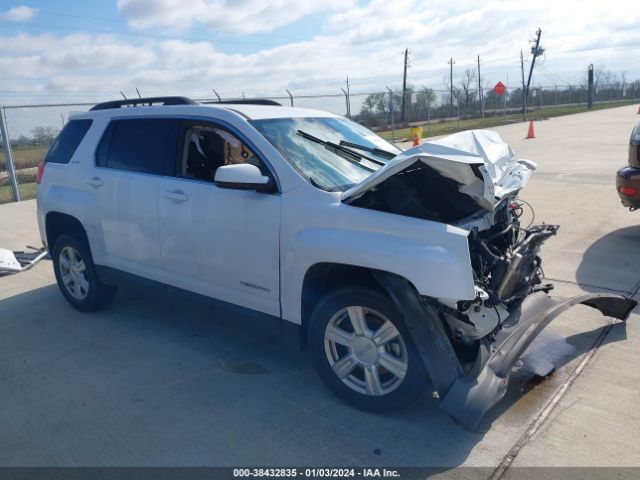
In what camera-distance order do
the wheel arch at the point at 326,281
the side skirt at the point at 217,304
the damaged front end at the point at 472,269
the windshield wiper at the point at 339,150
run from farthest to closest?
the windshield wiper at the point at 339,150 < the side skirt at the point at 217,304 < the wheel arch at the point at 326,281 < the damaged front end at the point at 472,269

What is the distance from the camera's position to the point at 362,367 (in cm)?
361

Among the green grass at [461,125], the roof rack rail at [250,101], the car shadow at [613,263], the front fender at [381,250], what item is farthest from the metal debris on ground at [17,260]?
the green grass at [461,125]

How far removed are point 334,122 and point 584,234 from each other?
4.26 meters

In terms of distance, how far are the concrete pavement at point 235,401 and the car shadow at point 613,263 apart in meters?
0.03

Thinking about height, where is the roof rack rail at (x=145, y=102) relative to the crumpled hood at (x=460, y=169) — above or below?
above

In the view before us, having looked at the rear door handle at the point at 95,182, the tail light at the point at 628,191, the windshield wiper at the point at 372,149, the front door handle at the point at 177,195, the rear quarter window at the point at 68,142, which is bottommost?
the tail light at the point at 628,191

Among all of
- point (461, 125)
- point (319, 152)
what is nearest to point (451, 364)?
point (319, 152)

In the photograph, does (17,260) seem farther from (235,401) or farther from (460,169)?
(460,169)

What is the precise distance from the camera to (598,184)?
10844 mm

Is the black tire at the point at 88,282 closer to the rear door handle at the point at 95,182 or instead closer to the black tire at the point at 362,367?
the rear door handle at the point at 95,182

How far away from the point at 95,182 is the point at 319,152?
2.19 meters

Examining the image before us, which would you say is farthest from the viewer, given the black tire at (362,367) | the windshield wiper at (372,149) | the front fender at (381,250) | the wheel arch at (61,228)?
the wheel arch at (61,228)

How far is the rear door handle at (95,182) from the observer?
16.9 ft

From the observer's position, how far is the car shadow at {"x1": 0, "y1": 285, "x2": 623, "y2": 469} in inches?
130
